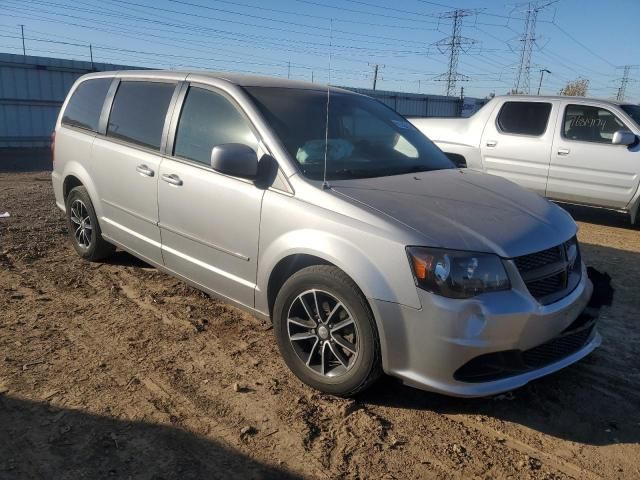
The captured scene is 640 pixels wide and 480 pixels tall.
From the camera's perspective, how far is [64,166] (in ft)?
17.8

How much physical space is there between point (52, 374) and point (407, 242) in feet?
7.65

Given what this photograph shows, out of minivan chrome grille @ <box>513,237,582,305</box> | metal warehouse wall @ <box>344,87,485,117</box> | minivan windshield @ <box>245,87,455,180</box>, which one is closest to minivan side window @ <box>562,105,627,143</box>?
minivan windshield @ <box>245,87,455,180</box>

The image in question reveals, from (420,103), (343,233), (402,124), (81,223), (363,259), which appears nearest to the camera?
(363,259)

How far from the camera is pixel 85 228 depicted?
537 centimetres

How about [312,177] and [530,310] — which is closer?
[530,310]

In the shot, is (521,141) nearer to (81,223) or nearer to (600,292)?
(600,292)

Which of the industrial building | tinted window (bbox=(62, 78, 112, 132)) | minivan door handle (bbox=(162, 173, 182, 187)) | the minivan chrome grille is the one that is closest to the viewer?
the minivan chrome grille

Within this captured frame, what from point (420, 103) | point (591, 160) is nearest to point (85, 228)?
point (591, 160)

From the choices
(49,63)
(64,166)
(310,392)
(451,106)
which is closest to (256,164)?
(310,392)

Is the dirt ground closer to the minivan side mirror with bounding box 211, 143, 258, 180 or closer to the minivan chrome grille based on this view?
the minivan chrome grille

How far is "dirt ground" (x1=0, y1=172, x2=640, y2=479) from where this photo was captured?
2592 mm

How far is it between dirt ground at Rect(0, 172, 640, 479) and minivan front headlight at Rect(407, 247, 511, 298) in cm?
80

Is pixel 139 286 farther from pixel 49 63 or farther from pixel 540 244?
pixel 49 63

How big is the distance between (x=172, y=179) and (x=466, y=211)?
6.98ft
